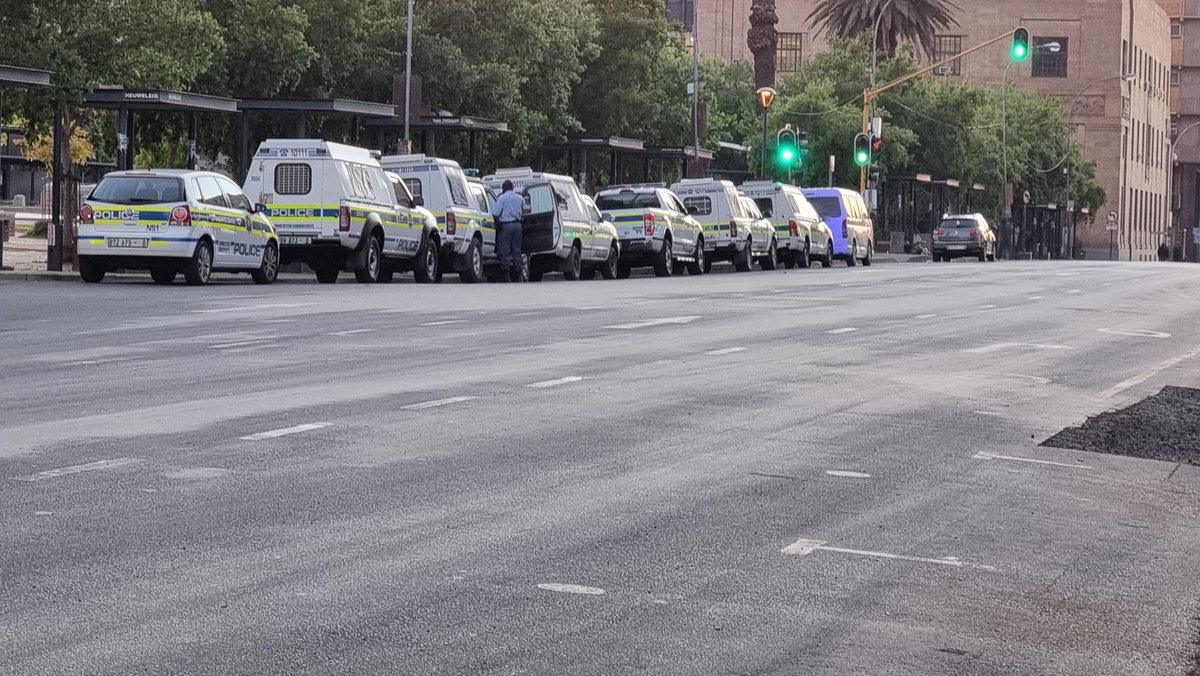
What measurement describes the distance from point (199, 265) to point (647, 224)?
14236mm

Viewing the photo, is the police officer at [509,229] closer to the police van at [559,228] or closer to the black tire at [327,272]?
the police van at [559,228]

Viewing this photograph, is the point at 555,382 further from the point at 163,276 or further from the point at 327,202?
the point at 327,202

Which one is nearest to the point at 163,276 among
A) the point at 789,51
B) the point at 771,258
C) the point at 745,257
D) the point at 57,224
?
the point at 57,224

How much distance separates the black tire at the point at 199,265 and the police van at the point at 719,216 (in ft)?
58.8

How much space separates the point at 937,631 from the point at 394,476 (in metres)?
3.65

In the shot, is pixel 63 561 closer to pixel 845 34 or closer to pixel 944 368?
pixel 944 368

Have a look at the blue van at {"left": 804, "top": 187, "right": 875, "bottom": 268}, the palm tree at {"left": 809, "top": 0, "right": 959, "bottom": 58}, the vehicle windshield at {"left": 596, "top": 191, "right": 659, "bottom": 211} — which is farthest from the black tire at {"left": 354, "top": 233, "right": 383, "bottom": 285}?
the palm tree at {"left": 809, "top": 0, "right": 959, "bottom": 58}

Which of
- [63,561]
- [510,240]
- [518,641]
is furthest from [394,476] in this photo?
[510,240]

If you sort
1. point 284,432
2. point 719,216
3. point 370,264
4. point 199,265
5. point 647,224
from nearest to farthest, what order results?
point 284,432, point 199,265, point 370,264, point 647,224, point 719,216

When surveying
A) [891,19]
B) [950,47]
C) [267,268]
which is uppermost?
[950,47]

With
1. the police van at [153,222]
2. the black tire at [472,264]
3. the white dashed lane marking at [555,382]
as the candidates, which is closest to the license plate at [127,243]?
the police van at [153,222]

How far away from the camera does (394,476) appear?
10.1 m

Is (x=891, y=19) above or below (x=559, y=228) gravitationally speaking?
above

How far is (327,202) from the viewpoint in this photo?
32.7m
